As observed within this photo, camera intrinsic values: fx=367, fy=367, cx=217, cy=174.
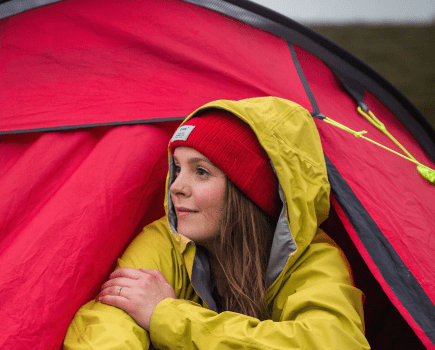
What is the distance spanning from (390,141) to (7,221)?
54.4 inches

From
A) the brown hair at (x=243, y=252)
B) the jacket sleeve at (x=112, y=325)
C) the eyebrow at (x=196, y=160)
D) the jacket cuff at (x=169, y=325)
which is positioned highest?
the eyebrow at (x=196, y=160)

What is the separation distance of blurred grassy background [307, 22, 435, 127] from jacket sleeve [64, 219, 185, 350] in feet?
14.2

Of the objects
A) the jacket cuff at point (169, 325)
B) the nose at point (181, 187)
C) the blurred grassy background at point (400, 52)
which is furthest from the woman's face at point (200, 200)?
the blurred grassy background at point (400, 52)

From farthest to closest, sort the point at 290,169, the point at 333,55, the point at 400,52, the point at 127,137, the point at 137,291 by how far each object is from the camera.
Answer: the point at 400,52 < the point at 333,55 < the point at 127,137 < the point at 290,169 < the point at 137,291

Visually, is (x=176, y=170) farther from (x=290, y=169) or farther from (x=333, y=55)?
(x=333, y=55)

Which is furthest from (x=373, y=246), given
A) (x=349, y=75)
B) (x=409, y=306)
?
(x=349, y=75)

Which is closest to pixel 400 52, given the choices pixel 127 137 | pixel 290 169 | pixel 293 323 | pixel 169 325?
pixel 290 169

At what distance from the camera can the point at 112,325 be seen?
872 millimetres

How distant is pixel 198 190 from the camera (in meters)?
1.07

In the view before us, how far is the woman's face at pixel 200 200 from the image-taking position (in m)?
1.07

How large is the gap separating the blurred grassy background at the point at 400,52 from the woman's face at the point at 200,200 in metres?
4.20

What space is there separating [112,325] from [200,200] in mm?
397

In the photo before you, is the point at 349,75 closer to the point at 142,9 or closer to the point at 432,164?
the point at 432,164

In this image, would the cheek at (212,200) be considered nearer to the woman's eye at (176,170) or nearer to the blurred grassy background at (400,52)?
the woman's eye at (176,170)
